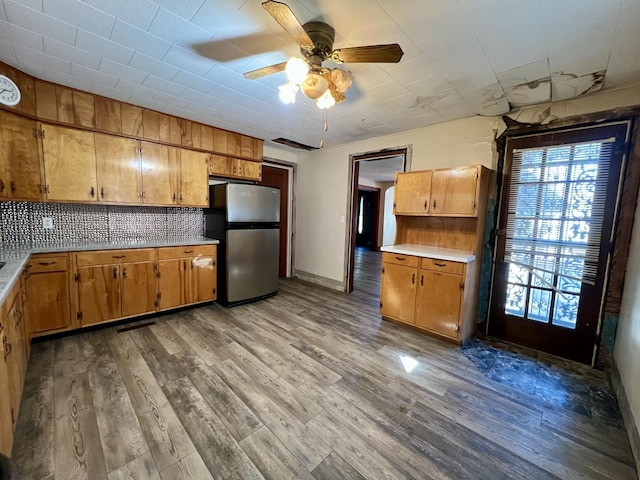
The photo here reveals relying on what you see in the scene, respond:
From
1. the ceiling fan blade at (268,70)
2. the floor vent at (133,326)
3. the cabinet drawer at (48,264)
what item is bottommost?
the floor vent at (133,326)

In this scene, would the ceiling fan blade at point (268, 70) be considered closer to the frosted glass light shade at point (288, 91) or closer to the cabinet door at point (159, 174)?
the frosted glass light shade at point (288, 91)

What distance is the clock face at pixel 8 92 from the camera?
2.18m

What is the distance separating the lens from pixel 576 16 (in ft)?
4.79

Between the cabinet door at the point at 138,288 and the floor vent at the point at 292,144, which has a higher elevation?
the floor vent at the point at 292,144

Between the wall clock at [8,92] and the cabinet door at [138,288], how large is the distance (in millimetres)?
1655

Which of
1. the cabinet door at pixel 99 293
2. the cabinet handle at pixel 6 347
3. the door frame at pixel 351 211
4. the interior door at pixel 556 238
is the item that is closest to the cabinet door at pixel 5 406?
the cabinet handle at pixel 6 347

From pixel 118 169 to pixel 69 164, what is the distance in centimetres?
40

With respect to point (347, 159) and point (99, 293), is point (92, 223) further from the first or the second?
point (347, 159)

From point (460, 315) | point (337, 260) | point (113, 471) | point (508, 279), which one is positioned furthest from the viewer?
point (337, 260)

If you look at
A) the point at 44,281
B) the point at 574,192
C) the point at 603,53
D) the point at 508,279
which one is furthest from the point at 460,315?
the point at 44,281

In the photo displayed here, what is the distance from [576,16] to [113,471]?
136 inches

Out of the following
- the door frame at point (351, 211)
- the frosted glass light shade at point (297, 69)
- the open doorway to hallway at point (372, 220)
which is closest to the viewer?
the frosted glass light shade at point (297, 69)

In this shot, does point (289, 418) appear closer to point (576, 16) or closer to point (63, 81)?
point (576, 16)

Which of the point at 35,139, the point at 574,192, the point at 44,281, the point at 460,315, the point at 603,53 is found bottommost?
the point at 460,315
